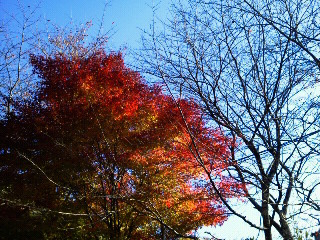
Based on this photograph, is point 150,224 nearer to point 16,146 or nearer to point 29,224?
point 29,224

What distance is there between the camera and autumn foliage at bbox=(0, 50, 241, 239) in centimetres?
841

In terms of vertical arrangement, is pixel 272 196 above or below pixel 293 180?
above

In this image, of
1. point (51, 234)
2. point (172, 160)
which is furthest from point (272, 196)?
point (51, 234)

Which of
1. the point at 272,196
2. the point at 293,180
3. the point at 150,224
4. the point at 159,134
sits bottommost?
the point at 293,180

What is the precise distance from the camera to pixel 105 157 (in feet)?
28.6

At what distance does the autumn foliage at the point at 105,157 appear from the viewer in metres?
8.41

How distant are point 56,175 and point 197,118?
3950 mm

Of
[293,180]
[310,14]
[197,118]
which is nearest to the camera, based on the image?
[293,180]

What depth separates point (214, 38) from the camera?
5332mm

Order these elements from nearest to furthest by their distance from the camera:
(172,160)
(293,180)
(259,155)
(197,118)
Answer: (293,180) < (259,155) < (197,118) < (172,160)

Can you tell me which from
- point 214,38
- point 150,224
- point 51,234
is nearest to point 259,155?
point 214,38

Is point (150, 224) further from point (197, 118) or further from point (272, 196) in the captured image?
point (272, 196)

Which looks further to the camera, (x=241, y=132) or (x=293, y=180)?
(x=241, y=132)

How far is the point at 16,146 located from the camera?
29.9 feet
